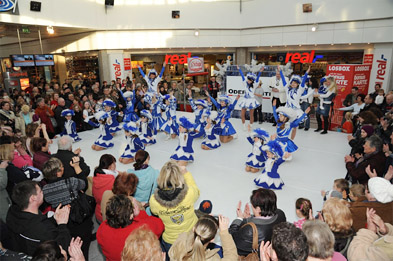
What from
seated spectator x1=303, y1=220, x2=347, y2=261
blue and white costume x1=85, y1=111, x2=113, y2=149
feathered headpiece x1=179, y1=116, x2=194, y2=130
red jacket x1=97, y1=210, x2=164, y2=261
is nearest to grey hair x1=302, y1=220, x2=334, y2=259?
seated spectator x1=303, y1=220, x2=347, y2=261


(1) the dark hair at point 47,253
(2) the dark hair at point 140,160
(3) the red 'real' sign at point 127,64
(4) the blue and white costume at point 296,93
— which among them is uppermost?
(3) the red 'real' sign at point 127,64

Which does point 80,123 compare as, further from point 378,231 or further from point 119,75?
point 378,231

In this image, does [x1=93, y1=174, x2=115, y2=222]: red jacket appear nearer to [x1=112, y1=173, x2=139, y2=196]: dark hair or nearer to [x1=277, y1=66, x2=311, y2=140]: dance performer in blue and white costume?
[x1=112, y1=173, x2=139, y2=196]: dark hair

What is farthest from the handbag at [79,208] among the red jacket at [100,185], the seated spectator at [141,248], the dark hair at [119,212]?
the seated spectator at [141,248]

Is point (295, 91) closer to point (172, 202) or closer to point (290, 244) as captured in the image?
point (172, 202)

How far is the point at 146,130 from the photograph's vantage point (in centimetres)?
724

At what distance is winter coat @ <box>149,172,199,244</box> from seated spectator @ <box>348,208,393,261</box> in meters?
1.39

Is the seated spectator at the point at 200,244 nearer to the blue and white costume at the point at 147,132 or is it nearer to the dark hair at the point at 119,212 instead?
the dark hair at the point at 119,212

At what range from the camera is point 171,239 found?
270 cm

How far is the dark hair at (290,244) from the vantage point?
1.66 m

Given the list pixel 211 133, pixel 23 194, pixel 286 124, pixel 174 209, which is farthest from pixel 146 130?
pixel 23 194

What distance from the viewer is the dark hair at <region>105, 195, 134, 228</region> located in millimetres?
2203

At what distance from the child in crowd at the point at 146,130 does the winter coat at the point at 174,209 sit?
178 inches

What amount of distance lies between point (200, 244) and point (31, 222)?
1.49m
